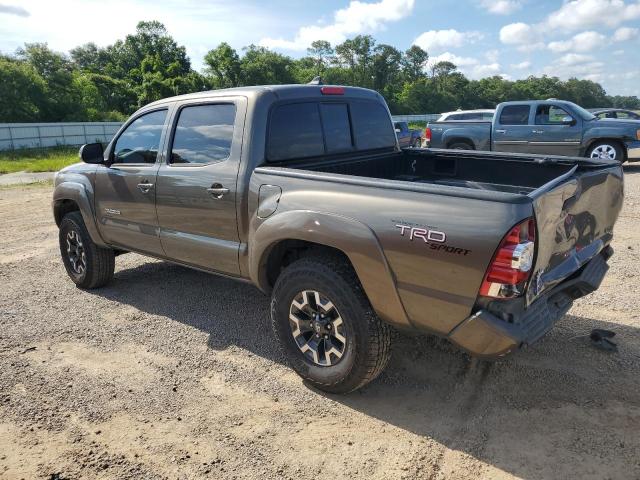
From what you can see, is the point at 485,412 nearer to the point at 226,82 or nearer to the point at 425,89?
the point at 226,82

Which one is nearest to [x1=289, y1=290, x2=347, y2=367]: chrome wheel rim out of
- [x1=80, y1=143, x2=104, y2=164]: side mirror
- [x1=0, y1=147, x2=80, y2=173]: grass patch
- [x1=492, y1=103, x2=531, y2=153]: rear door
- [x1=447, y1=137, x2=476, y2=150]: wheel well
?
[x1=80, y1=143, x2=104, y2=164]: side mirror

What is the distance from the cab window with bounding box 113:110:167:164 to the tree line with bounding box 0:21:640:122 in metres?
40.0

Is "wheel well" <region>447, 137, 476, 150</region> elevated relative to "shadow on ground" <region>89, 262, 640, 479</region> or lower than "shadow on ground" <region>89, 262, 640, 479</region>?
elevated

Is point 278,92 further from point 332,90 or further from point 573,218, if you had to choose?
point 573,218

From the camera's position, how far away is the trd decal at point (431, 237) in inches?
97.0

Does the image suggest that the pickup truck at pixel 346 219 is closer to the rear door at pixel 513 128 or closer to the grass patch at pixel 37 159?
the rear door at pixel 513 128

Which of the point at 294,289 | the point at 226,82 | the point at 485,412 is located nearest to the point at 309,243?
the point at 294,289

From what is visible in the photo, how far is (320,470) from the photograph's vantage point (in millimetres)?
2615

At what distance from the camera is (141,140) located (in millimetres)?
4480

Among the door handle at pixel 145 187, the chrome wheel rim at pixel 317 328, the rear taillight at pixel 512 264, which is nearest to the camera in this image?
the rear taillight at pixel 512 264

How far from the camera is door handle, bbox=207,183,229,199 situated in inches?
142

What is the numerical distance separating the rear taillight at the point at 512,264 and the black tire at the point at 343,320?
2.46ft

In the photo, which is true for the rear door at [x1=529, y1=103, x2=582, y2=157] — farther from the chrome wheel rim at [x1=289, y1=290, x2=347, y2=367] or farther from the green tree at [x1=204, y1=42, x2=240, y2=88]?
the green tree at [x1=204, y1=42, x2=240, y2=88]

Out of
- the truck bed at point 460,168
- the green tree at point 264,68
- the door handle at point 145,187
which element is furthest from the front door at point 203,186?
the green tree at point 264,68
